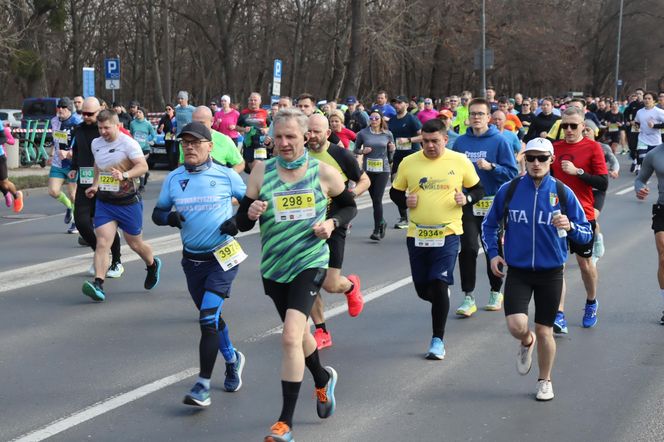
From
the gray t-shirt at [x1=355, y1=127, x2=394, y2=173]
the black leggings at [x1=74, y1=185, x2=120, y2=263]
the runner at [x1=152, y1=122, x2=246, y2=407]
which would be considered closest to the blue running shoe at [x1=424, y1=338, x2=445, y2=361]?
the runner at [x1=152, y1=122, x2=246, y2=407]

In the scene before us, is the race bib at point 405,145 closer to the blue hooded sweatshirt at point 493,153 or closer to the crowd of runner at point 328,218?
the crowd of runner at point 328,218

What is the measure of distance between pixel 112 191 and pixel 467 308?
3446 millimetres

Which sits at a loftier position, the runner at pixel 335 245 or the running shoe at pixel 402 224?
the runner at pixel 335 245

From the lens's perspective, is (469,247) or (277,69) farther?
(277,69)

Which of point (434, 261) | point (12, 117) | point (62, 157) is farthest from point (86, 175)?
point (12, 117)

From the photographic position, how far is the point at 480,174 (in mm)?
9242

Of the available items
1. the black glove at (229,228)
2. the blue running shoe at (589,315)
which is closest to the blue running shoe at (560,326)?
the blue running shoe at (589,315)

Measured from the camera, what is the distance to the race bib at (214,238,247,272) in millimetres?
6359

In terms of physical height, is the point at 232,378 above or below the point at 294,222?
below

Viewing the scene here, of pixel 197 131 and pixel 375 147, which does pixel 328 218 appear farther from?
pixel 375 147

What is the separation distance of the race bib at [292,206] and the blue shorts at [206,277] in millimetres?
811

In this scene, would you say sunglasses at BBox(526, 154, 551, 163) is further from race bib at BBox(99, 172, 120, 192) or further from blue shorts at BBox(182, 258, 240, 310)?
race bib at BBox(99, 172, 120, 192)

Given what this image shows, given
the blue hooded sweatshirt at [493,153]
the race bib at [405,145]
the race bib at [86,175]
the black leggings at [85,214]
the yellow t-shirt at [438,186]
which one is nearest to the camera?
the yellow t-shirt at [438,186]

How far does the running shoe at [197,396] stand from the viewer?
6078 mm
